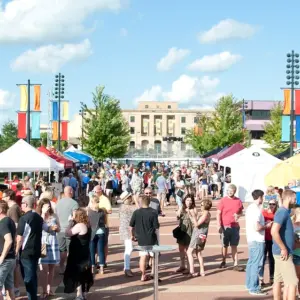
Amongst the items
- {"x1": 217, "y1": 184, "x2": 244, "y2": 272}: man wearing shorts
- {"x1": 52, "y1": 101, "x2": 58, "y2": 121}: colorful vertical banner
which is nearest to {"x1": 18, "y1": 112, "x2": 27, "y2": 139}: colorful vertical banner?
{"x1": 52, "y1": 101, "x2": 58, "y2": 121}: colorful vertical banner

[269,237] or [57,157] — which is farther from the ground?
[57,157]

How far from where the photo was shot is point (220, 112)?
55688 mm

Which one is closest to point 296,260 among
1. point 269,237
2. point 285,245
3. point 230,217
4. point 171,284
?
point 285,245

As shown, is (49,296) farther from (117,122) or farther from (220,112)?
(220,112)

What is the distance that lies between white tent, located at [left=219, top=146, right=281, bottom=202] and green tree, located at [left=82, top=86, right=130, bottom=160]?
24323 mm

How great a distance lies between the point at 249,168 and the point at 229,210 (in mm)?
15595

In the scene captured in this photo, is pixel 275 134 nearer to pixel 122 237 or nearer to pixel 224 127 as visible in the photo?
pixel 224 127

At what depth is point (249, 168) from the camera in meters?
→ 26.6

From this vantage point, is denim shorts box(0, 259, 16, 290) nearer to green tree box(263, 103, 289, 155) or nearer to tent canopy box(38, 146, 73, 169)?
tent canopy box(38, 146, 73, 169)

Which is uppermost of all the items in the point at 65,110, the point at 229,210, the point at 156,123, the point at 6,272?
the point at 156,123

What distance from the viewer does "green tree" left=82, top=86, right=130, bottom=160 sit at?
5031 cm

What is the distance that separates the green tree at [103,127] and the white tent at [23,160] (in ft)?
102

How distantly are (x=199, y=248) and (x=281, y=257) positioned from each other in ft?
10.9

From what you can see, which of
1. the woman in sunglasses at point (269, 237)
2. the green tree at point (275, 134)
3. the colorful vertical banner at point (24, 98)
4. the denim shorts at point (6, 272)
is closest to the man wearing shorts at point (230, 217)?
the woman in sunglasses at point (269, 237)
